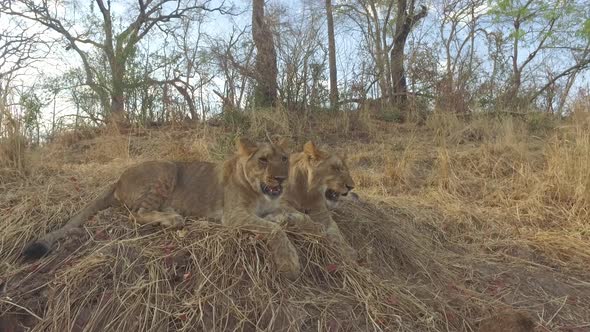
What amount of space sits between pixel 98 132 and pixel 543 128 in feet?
29.8

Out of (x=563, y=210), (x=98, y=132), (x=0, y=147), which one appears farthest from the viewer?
(x=98, y=132)

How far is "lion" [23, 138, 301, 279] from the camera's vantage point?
3652 millimetres

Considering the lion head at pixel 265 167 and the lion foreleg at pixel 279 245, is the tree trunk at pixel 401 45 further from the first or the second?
the lion foreleg at pixel 279 245

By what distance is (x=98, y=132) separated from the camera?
10.4m

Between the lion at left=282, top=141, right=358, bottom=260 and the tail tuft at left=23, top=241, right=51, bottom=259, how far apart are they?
69.3 inches

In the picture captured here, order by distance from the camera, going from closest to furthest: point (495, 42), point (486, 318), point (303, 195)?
1. point (486, 318)
2. point (303, 195)
3. point (495, 42)

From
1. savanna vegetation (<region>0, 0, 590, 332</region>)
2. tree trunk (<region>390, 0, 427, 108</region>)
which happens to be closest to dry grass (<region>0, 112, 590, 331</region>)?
savanna vegetation (<region>0, 0, 590, 332</region>)

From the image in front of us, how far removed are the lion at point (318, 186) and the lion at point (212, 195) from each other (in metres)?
0.23

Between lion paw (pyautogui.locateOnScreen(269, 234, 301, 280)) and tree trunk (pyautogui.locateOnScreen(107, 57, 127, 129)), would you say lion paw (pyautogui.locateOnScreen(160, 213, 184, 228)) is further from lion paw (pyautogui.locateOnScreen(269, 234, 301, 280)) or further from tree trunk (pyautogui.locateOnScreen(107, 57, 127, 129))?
tree trunk (pyautogui.locateOnScreen(107, 57, 127, 129))

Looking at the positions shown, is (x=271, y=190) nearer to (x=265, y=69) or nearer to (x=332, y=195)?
(x=332, y=195)

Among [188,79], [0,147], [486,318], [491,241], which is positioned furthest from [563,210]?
[188,79]

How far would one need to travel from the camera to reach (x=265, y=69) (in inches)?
412

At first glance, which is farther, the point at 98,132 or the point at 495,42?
the point at 495,42

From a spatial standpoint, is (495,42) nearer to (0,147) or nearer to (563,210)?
(563,210)
